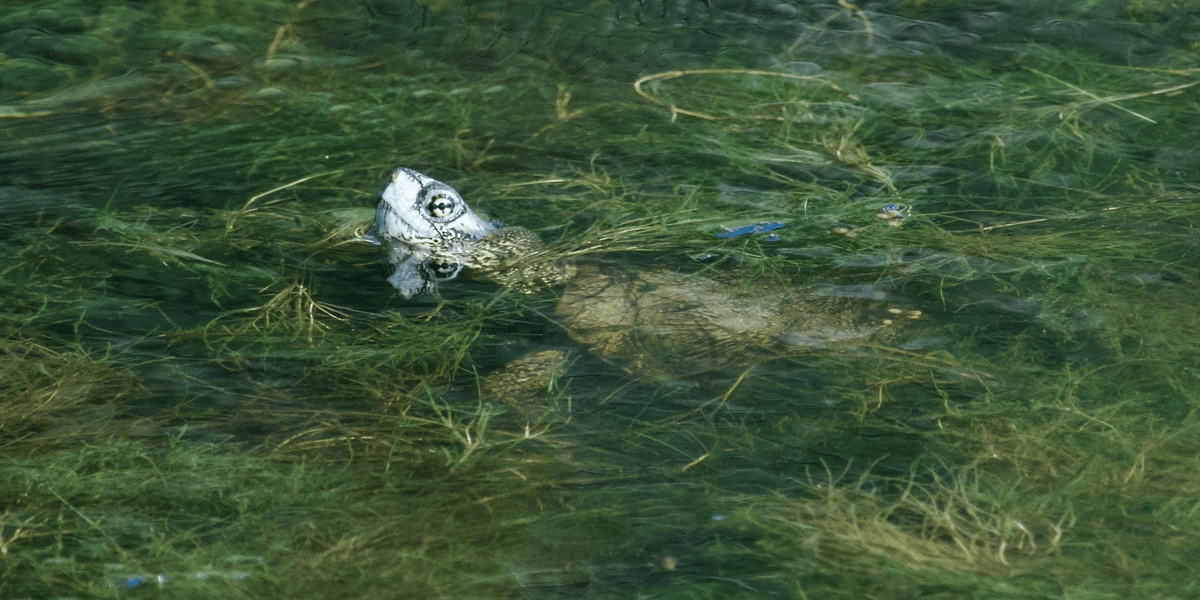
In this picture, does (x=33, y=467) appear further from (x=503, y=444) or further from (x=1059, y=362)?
(x=1059, y=362)

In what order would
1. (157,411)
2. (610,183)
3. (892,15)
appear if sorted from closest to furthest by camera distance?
(157,411) → (610,183) → (892,15)

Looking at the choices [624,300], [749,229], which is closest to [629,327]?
[624,300]

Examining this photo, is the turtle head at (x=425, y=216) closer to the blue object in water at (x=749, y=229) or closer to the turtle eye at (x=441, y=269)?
the turtle eye at (x=441, y=269)

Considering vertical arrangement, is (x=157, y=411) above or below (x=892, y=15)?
below

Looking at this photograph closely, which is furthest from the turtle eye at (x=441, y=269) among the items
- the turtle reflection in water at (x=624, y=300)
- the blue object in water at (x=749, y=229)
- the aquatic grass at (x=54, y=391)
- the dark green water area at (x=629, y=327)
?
the aquatic grass at (x=54, y=391)

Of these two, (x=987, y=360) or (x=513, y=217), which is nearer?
(x=987, y=360)

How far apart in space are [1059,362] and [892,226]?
0.98 metres

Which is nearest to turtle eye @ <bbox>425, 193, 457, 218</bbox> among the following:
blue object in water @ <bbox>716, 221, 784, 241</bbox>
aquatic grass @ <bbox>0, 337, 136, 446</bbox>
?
blue object in water @ <bbox>716, 221, 784, 241</bbox>

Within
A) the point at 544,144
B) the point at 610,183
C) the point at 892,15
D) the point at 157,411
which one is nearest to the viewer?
the point at 157,411

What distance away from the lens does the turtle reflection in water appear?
347 centimetres

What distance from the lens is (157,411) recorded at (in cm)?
318

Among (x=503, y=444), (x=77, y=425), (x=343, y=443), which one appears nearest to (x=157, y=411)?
(x=77, y=425)

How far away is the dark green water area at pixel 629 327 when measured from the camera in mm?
2660

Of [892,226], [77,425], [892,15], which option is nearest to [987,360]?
[892,226]
